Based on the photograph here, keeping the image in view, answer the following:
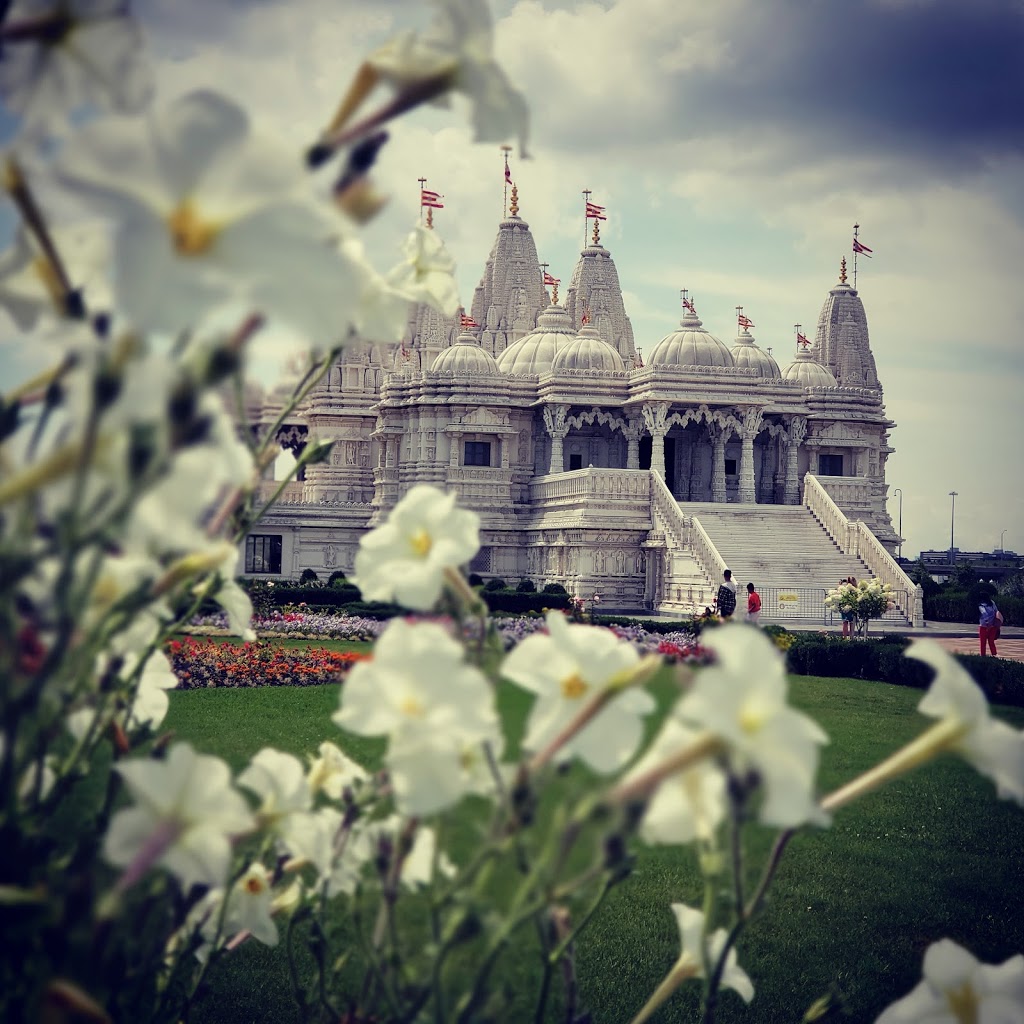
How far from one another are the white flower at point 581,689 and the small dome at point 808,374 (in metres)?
40.1

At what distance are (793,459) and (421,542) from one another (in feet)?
118

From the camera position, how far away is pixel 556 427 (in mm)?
34438

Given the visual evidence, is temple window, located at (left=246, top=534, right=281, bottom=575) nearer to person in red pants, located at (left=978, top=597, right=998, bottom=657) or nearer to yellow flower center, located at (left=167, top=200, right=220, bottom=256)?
person in red pants, located at (left=978, top=597, right=998, bottom=657)

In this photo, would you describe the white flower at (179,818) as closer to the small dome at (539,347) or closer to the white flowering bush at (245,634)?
the white flowering bush at (245,634)

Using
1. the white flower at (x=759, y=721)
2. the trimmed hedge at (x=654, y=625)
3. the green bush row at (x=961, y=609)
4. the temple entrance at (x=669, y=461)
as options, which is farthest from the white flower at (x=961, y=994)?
the temple entrance at (x=669, y=461)

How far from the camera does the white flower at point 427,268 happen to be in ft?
5.80

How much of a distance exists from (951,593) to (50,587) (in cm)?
3282

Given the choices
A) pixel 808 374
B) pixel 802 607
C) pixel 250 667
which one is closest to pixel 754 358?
pixel 808 374

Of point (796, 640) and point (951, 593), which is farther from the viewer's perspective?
point (951, 593)

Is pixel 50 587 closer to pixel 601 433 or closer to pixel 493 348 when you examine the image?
pixel 601 433

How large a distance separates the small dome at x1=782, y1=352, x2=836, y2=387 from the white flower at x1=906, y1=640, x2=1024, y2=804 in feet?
131

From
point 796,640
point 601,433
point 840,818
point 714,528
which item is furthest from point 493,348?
point 840,818

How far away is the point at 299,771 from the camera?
1559 millimetres

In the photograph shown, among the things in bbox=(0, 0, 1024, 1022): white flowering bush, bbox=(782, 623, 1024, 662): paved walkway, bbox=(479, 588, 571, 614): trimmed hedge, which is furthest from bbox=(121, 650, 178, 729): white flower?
bbox=(479, 588, 571, 614): trimmed hedge
